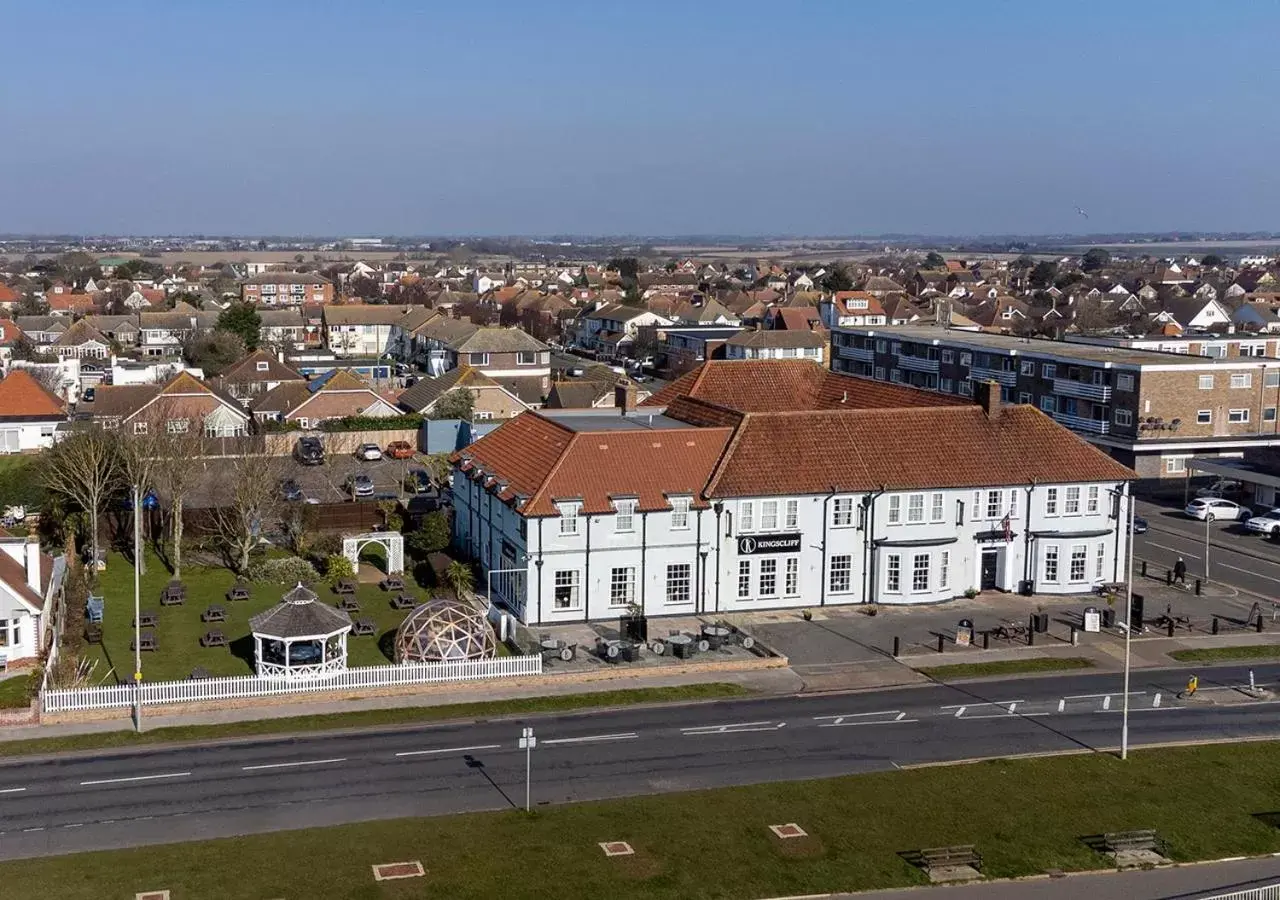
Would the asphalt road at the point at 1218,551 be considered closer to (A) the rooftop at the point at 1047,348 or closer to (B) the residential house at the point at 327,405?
(A) the rooftop at the point at 1047,348

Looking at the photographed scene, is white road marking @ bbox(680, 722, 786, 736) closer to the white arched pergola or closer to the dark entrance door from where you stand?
the dark entrance door

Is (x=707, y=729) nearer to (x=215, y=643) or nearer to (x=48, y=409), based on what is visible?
(x=215, y=643)

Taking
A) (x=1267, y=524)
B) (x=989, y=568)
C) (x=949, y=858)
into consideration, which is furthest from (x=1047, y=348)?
(x=949, y=858)

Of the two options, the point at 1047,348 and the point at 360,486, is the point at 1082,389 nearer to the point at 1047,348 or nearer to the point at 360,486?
the point at 1047,348

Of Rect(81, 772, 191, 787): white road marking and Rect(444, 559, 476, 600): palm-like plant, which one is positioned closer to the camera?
Rect(81, 772, 191, 787): white road marking

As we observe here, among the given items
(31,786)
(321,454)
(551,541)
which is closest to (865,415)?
(551,541)

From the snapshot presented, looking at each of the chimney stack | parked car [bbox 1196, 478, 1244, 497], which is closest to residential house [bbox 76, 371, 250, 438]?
the chimney stack

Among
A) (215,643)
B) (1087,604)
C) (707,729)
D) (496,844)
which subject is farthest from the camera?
(1087,604)
